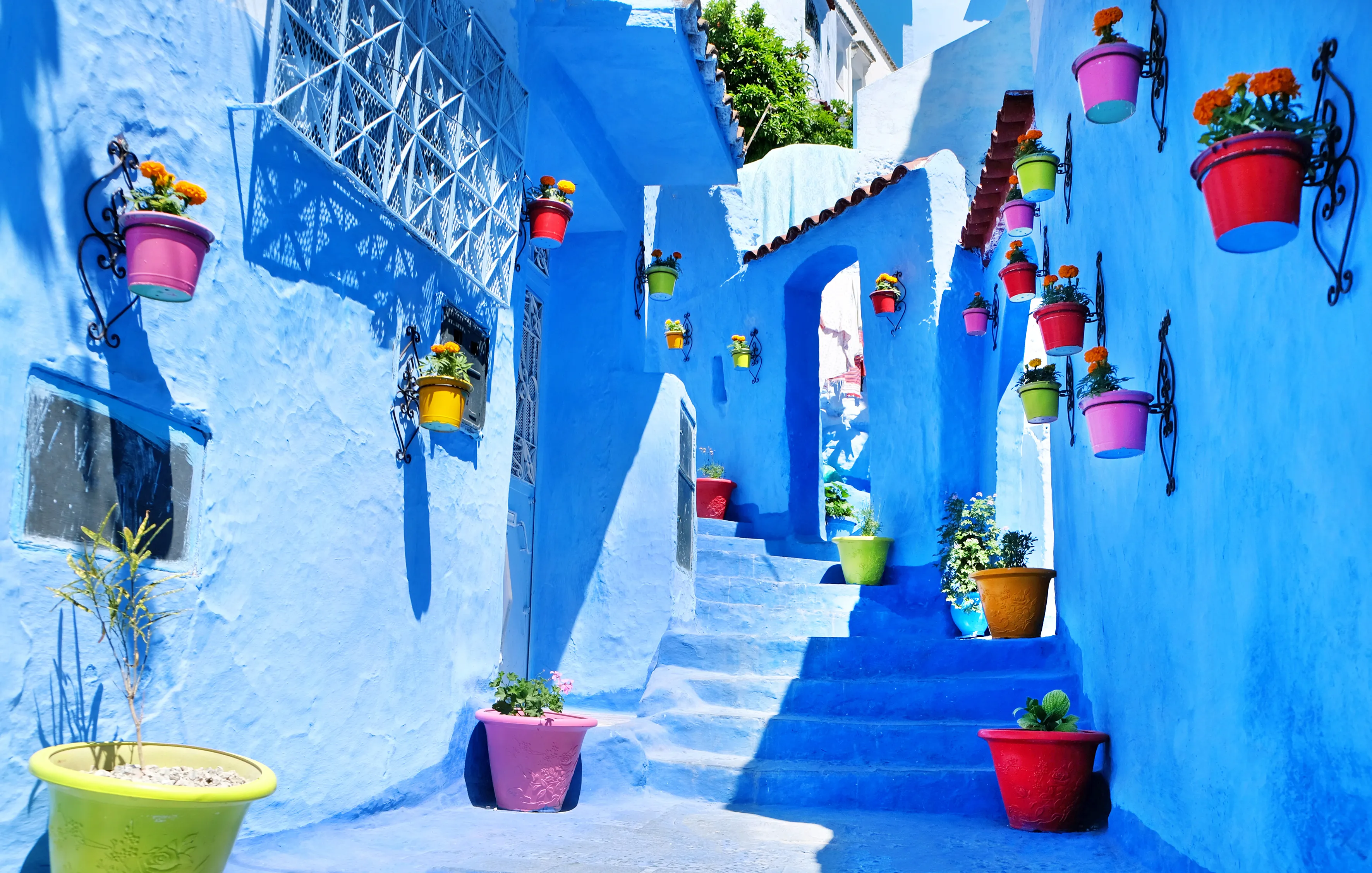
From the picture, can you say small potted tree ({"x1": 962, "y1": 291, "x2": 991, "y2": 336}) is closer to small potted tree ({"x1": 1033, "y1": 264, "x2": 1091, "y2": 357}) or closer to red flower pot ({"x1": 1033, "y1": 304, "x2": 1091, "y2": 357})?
small potted tree ({"x1": 1033, "y1": 264, "x2": 1091, "y2": 357})

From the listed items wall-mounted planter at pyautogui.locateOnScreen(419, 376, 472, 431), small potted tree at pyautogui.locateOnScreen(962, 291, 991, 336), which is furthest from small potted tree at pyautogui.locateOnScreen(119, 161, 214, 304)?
small potted tree at pyautogui.locateOnScreen(962, 291, 991, 336)

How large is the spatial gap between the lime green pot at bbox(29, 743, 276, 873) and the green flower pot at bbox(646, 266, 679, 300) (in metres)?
6.41

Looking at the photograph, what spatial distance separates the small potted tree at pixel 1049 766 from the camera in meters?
5.27

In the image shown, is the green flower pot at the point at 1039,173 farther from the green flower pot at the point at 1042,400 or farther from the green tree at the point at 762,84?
the green tree at the point at 762,84

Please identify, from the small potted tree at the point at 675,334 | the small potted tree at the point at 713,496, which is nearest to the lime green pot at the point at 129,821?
the small potted tree at the point at 713,496

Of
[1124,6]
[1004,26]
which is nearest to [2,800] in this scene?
[1124,6]

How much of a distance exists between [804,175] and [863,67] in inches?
533

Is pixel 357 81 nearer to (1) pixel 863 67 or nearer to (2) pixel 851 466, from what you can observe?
(2) pixel 851 466

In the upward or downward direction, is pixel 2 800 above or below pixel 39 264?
below

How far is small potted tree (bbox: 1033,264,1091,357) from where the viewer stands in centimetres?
535

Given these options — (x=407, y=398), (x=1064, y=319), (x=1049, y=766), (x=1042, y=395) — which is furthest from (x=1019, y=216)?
(x=407, y=398)

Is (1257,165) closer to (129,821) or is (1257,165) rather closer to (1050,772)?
(129,821)

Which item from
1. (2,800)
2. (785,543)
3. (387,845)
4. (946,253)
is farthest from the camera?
(785,543)

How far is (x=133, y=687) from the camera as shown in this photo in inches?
126
